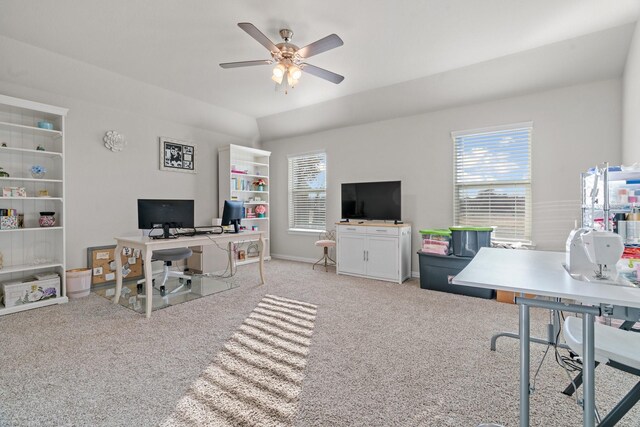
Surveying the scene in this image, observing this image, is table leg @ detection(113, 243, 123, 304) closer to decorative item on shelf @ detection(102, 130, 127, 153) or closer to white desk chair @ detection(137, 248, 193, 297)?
white desk chair @ detection(137, 248, 193, 297)

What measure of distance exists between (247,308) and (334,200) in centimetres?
291

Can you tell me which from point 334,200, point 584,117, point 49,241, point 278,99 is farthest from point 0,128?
point 584,117

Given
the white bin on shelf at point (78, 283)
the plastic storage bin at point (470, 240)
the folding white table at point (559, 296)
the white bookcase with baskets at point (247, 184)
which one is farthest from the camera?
the white bookcase with baskets at point (247, 184)

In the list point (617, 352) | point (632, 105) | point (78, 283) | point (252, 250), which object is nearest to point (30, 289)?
point (78, 283)

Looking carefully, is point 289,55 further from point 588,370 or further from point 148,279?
point 588,370

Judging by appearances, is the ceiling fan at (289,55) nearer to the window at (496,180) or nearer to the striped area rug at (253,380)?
the window at (496,180)

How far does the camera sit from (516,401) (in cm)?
170

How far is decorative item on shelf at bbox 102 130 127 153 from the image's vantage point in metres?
4.20

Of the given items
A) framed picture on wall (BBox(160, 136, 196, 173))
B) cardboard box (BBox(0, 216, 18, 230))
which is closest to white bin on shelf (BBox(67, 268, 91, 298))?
cardboard box (BBox(0, 216, 18, 230))

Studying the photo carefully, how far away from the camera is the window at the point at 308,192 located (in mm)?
Result: 5793

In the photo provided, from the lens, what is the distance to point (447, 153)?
441 cm

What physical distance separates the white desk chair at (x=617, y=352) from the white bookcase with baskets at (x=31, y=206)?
473cm

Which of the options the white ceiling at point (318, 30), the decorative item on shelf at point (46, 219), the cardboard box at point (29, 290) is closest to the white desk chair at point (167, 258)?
the cardboard box at point (29, 290)

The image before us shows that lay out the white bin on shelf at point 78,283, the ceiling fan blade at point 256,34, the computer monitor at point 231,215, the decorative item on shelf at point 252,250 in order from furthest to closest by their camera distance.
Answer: the decorative item on shelf at point 252,250 < the computer monitor at point 231,215 < the white bin on shelf at point 78,283 < the ceiling fan blade at point 256,34
